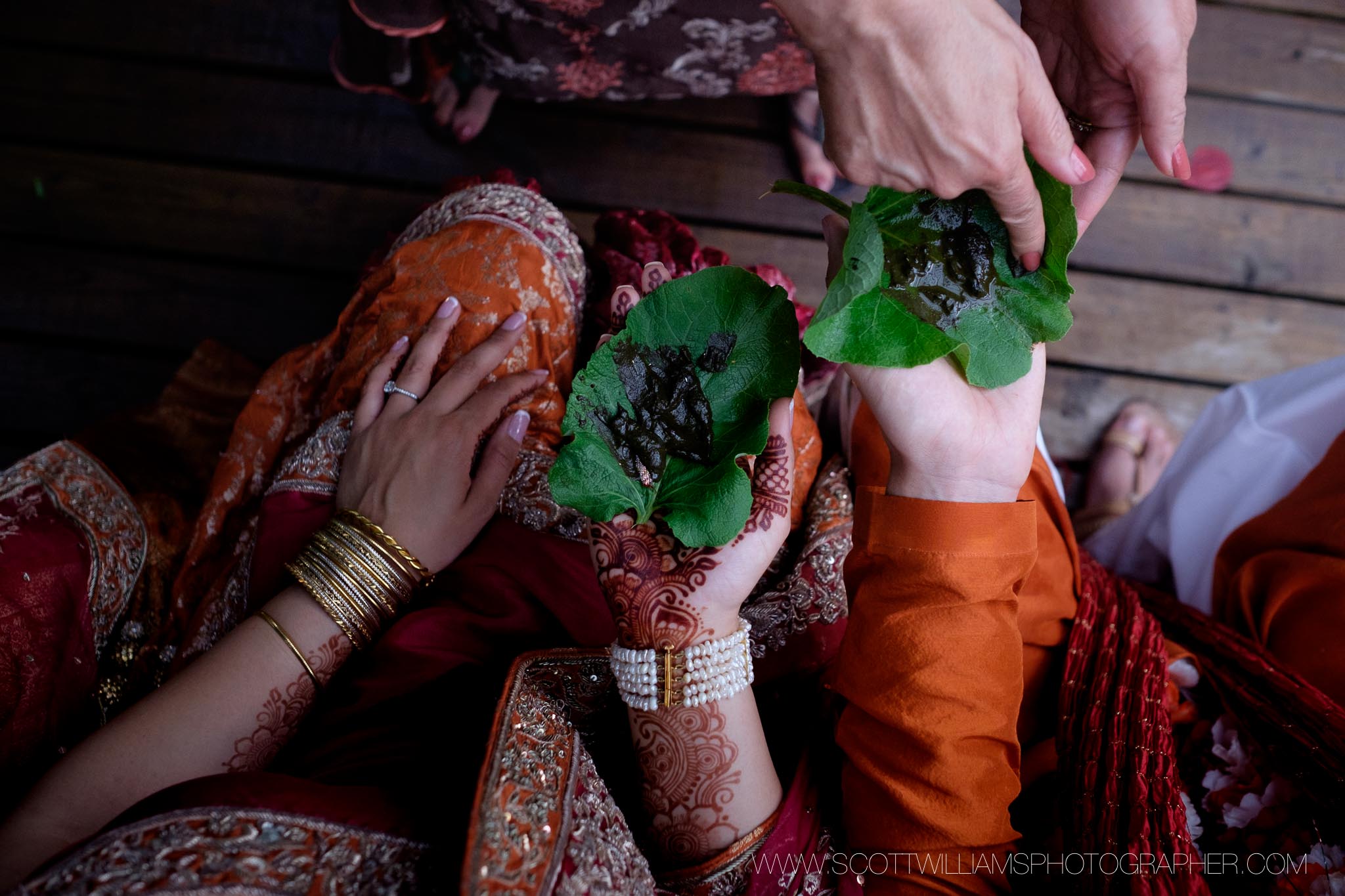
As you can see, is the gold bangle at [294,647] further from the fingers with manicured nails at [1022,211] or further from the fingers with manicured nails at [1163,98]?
the fingers with manicured nails at [1163,98]

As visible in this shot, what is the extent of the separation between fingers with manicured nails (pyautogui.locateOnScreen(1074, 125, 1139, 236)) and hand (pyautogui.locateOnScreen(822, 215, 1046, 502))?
0.15 metres

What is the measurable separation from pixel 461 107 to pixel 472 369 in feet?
3.20

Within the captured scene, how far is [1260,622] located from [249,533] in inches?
54.2

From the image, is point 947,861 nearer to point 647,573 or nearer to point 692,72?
point 647,573

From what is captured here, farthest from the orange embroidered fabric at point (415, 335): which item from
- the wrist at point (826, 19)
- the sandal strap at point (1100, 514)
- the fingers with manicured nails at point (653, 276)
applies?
the sandal strap at point (1100, 514)

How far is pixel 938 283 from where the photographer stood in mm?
744

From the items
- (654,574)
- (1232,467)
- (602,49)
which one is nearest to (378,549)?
(654,574)

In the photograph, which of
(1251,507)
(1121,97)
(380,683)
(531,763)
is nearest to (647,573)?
(531,763)

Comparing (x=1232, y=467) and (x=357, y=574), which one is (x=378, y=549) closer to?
(x=357, y=574)

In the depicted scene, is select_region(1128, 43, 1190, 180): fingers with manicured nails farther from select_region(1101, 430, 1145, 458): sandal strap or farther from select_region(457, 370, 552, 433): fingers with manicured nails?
select_region(1101, 430, 1145, 458): sandal strap

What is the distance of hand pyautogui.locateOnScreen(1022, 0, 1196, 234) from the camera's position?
2.51 ft

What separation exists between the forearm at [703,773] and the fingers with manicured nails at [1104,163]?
0.60 metres

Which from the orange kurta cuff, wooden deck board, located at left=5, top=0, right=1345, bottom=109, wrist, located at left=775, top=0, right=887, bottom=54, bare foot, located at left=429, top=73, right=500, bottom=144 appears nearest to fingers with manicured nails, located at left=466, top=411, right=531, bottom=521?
the orange kurta cuff

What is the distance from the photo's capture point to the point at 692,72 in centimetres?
162
